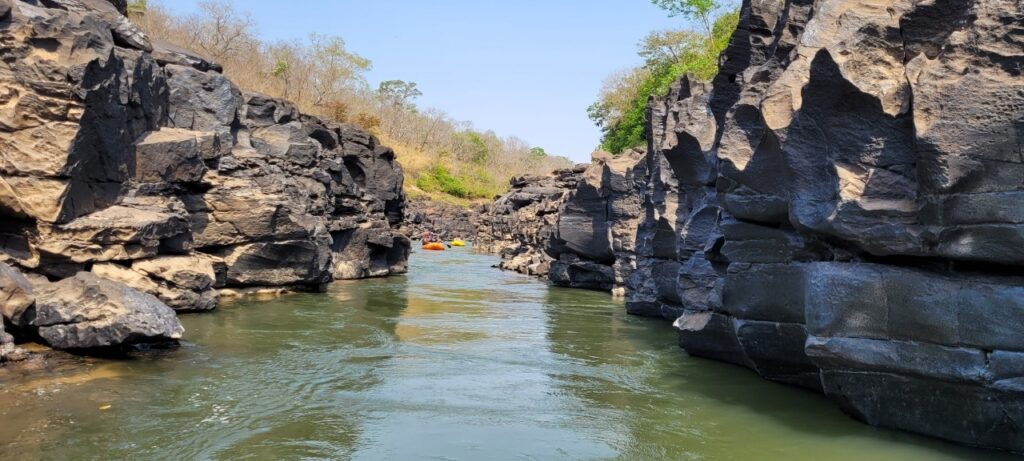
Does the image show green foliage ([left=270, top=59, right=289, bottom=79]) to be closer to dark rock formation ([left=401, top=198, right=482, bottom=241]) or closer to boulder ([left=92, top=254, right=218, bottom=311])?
dark rock formation ([left=401, top=198, right=482, bottom=241])

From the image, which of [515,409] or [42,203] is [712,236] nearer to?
[515,409]

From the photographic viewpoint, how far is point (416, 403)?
7.74 metres

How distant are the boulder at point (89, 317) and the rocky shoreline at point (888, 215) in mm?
6129

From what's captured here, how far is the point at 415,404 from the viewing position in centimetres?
770

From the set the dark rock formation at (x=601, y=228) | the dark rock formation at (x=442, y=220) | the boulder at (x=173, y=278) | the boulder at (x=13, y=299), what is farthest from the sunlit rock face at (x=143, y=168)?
the dark rock formation at (x=442, y=220)

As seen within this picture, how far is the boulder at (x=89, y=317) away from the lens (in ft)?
27.1

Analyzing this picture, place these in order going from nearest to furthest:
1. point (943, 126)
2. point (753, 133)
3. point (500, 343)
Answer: point (943, 126)
point (753, 133)
point (500, 343)

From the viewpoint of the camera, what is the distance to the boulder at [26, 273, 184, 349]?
8.25 meters

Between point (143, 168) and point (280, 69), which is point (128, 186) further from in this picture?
point (280, 69)

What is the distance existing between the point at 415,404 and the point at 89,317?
353 cm

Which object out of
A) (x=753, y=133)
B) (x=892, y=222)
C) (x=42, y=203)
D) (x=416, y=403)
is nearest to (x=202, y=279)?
(x=42, y=203)

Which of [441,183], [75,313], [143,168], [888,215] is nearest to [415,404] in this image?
[75,313]

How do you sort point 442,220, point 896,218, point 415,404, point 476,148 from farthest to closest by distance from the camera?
point 476,148, point 442,220, point 415,404, point 896,218

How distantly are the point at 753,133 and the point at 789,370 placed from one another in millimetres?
2385
